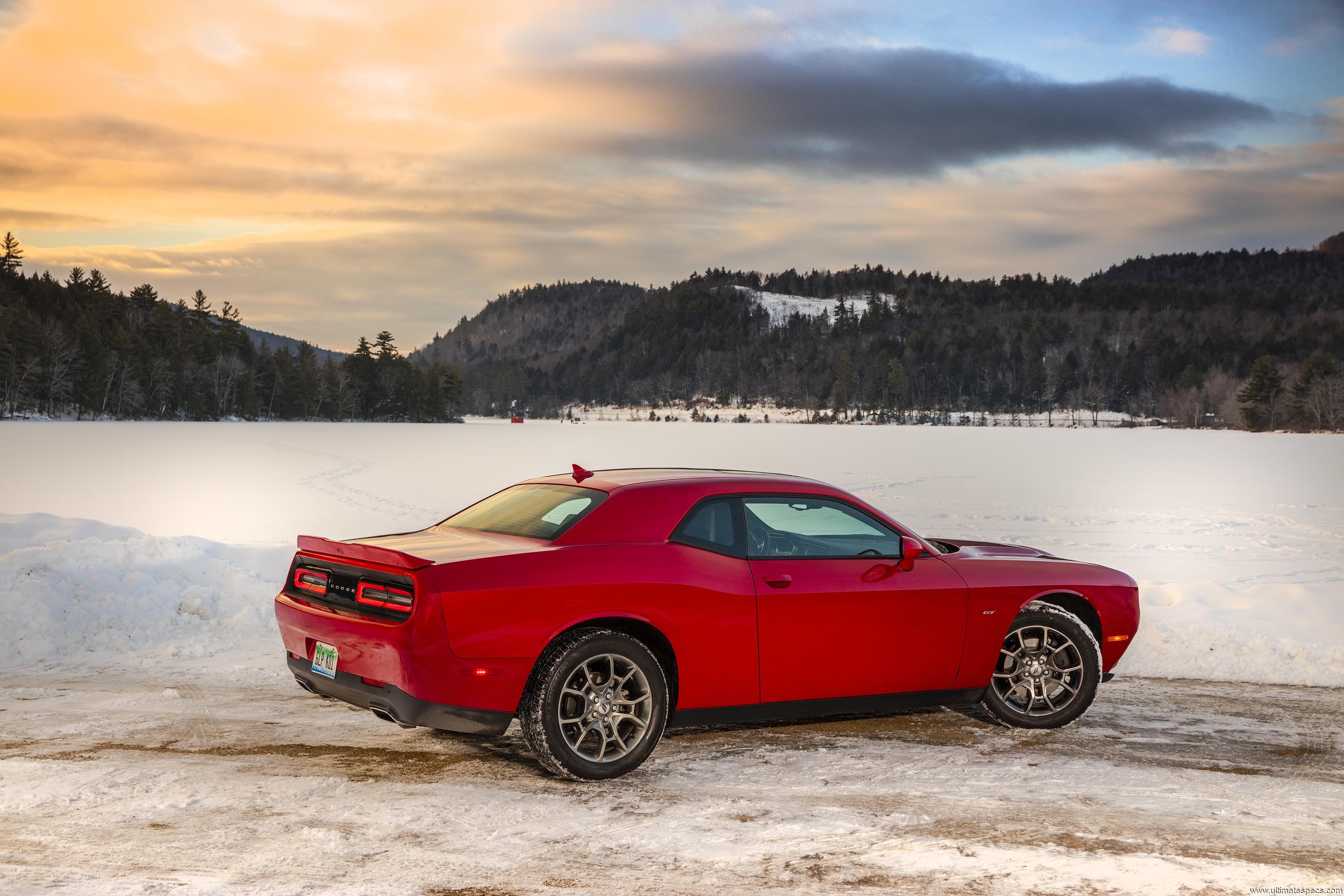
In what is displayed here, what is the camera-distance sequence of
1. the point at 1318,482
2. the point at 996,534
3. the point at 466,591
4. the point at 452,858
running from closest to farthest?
the point at 452,858 < the point at 466,591 < the point at 996,534 < the point at 1318,482

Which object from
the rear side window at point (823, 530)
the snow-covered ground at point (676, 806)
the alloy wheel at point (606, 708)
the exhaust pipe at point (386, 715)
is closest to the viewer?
the snow-covered ground at point (676, 806)

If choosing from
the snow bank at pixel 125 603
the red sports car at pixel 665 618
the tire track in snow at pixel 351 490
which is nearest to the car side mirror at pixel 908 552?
the red sports car at pixel 665 618

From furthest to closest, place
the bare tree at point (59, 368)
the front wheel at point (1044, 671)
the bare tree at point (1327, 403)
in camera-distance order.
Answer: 1. the bare tree at point (1327, 403)
2. the bare tree at point (59, 368)
3. the front wheel at point (1044, 671)

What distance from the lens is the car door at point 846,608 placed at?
534cm

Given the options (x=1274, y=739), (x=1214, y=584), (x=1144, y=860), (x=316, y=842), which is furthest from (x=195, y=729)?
(x=1214, y=584)

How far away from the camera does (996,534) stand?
18.2m

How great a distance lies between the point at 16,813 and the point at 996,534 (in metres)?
16.1

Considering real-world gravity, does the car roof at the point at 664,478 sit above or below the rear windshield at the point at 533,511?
above

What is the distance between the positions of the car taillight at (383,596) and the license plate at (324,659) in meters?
0.30

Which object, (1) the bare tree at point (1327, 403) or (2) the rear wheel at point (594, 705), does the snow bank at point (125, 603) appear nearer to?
(2) the rear wheel at point (594, 705)

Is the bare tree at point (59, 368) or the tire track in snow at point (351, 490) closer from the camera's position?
the tire track in snow at point (351, 490)

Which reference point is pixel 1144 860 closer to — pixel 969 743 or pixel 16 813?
pixel 969 743

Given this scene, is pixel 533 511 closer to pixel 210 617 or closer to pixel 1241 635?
pixel 210 617

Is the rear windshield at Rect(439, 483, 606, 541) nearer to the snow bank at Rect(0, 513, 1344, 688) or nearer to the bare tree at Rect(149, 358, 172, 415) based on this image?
the snow bank at Rect(0, 513, 1344, 688)
